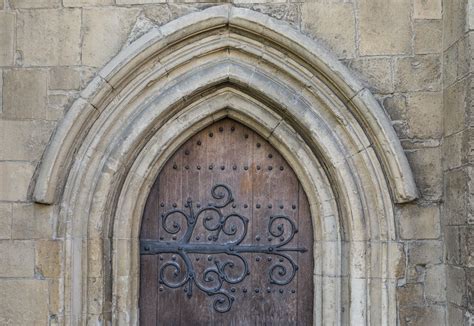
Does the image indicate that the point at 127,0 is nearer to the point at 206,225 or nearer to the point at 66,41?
the point at 66,41

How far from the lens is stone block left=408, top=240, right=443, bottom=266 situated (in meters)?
3.27

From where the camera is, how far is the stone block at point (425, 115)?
331cm

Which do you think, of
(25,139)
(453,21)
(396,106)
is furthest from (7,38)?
(453,21)

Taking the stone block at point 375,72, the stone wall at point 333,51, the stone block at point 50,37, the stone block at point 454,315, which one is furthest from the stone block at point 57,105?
the stone block at point 454,315

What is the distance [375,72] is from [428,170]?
2.14ft

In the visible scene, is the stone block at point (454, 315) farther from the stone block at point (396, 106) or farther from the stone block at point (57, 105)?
the stone block at point (57, 105)

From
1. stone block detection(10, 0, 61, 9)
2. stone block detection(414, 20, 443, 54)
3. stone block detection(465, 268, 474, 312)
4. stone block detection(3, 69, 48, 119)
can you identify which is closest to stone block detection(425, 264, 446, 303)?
stone block detection(465, 268, 474, 312)

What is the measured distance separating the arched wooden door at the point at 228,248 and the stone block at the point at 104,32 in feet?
2.85

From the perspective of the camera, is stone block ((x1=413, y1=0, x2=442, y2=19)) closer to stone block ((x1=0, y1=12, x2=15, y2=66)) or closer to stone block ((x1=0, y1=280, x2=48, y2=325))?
stone block ((x1=0, y1=12, x2=15, y2=66))

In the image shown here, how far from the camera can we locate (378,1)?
11.1ft

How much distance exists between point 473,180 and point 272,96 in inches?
48.5

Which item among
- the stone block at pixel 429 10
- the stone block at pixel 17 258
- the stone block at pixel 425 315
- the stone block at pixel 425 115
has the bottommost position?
the stone block at pixel 425 315

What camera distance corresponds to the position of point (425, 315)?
128 inches

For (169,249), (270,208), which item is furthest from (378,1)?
(169,249)
